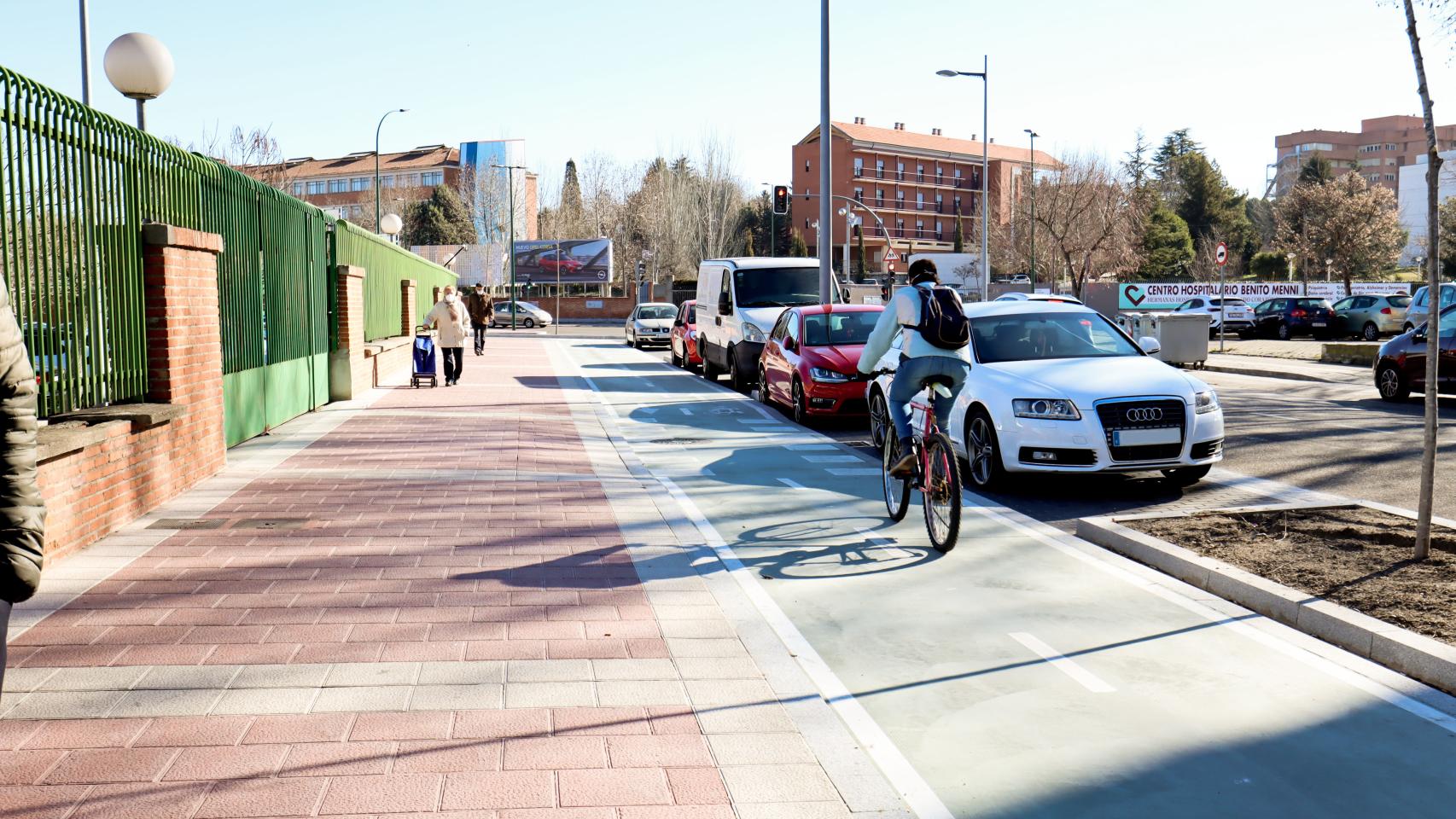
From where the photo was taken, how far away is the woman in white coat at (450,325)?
20672 mm

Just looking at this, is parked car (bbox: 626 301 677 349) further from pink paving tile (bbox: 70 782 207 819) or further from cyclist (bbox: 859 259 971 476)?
pink paving tile (bbox: 70 782 207 819)

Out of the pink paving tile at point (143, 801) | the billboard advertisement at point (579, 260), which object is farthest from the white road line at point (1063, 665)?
the billboard advertisement at point (579, 260)

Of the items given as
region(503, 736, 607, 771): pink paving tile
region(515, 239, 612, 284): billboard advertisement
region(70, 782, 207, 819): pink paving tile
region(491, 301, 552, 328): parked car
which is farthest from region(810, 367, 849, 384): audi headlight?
region(515, 239, 612, 284): billboard advertisement

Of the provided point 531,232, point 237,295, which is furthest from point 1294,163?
point 237,295

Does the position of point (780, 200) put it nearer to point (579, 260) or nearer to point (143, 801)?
point (143, 801)

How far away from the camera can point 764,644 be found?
5449 millimetres

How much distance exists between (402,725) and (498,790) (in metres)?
0.69

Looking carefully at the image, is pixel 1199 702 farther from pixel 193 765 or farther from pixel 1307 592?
pixel 193 765

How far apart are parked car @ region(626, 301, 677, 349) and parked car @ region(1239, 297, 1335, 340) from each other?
2078 cm

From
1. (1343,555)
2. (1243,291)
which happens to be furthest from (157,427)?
(1243,291)

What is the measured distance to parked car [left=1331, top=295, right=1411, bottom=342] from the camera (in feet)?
134

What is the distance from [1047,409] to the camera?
32.1ft

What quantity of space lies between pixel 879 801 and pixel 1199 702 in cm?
165

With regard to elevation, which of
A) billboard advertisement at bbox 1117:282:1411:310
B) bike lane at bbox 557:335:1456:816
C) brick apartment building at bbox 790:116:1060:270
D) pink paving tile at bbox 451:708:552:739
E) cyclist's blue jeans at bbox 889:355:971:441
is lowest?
bike lane at bbox 557:335:1456:816
